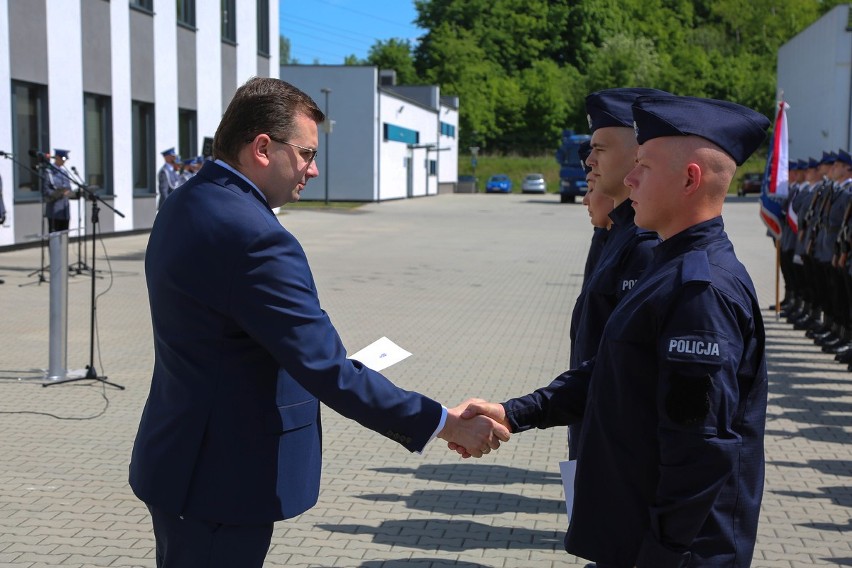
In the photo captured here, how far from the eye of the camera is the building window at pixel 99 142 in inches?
958

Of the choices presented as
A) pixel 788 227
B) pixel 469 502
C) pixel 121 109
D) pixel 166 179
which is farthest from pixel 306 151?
pixel 121 109

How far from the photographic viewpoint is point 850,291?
1125 cm

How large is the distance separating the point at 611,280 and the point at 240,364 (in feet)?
4.59

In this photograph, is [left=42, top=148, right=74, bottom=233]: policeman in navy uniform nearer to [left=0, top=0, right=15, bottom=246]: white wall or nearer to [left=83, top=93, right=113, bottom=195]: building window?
[left=0, top=0, right=15, bottom=246]: white wall

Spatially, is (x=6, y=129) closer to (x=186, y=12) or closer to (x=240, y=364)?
(x=186, y=12)

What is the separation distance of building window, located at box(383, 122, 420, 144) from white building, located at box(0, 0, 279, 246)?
22255mm

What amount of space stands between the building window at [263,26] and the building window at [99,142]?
11.9 m

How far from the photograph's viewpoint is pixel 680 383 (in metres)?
2.38

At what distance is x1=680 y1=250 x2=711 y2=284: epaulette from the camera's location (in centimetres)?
243

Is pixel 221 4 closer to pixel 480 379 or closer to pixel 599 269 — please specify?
pixel 480 379

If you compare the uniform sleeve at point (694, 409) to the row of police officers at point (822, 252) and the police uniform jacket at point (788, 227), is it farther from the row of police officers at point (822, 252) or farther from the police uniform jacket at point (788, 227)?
the police uniform jacket at point (788, 227)

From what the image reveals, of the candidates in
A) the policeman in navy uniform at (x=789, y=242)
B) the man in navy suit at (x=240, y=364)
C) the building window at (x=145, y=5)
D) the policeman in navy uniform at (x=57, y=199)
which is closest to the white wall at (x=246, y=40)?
the building window at (x=145, y=5)

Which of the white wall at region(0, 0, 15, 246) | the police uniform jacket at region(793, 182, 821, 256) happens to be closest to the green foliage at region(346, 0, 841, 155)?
the white wall at region(0, 0, 15, 246)

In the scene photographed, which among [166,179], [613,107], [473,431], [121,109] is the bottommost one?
[473,431]
